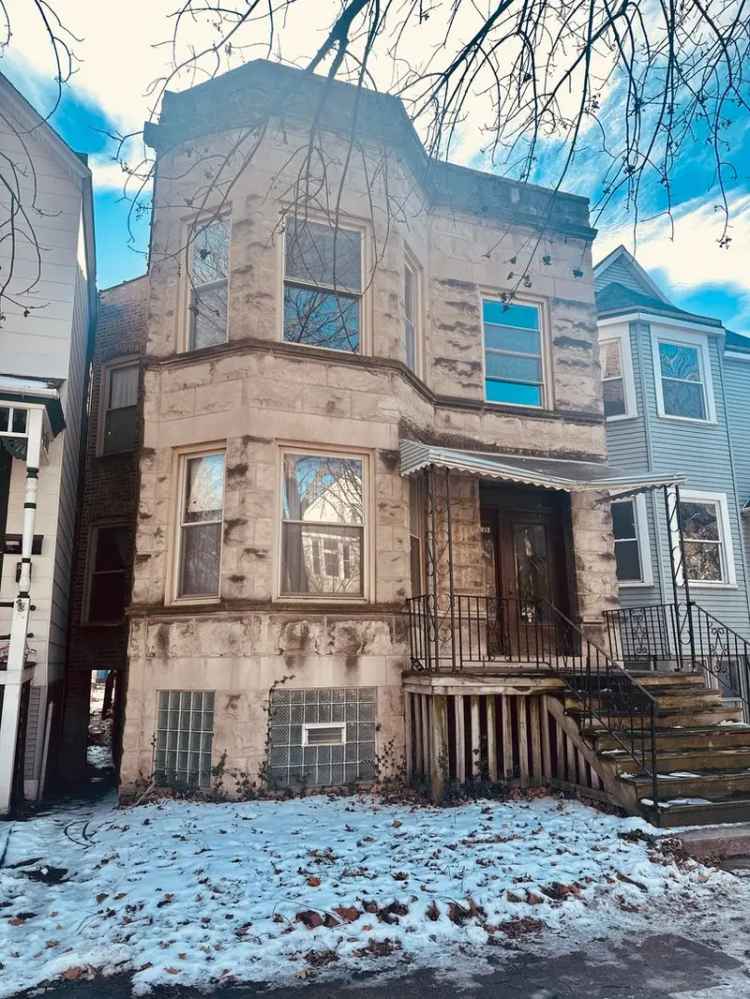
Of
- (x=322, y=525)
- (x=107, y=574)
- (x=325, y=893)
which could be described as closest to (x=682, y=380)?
(x=322, y=525)

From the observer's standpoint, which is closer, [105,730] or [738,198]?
[738,198]

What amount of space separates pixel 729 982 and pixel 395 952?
5.97ft

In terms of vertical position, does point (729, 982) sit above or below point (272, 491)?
below

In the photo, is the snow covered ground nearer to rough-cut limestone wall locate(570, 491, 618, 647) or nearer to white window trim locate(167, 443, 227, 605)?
white window trim locate(167, 443, 227, 605)

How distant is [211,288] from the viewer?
32.5 feet

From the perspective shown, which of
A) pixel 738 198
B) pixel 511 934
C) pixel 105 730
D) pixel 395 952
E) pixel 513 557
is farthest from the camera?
pixel 105 730

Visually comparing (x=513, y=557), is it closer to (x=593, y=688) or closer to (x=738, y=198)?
(x=593, y=688)

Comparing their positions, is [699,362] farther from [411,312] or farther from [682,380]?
[411,312]

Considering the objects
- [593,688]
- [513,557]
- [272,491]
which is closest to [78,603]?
[272,491]

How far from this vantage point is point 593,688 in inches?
368

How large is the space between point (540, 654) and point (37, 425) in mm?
7617

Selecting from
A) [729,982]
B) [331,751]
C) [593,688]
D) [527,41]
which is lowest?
[729,982]

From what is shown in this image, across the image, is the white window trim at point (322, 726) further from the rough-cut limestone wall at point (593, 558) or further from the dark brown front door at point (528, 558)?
the rough-cut limestone wall at point (593, 558)

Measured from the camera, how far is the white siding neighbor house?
8820 mm
